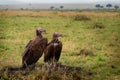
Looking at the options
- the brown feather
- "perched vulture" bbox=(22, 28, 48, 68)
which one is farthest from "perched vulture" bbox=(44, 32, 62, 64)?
"perched vulture" bbox=(22, 28, 48, 68)

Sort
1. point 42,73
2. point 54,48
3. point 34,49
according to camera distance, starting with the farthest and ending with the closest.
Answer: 1. point 54,48
2. point 34,49
3. point 42,73

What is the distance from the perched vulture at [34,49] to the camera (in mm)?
9047

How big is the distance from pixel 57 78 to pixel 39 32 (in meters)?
1.22

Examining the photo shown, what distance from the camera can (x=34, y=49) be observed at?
9086mm

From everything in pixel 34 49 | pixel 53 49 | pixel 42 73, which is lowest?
pixel 42 73

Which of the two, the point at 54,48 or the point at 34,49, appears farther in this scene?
the point at 54,48

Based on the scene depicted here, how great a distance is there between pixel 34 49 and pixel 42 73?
0.77 meters

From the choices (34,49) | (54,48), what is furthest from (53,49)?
(34,49)

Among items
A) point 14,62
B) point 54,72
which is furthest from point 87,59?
point 54,72

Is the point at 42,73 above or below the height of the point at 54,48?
below

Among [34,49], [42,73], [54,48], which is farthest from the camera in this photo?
[54,48]

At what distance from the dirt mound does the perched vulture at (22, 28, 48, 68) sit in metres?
0.20

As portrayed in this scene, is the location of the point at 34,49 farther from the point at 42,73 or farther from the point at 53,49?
the point at 42,73

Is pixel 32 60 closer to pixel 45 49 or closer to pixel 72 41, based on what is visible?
pixel 45 49
